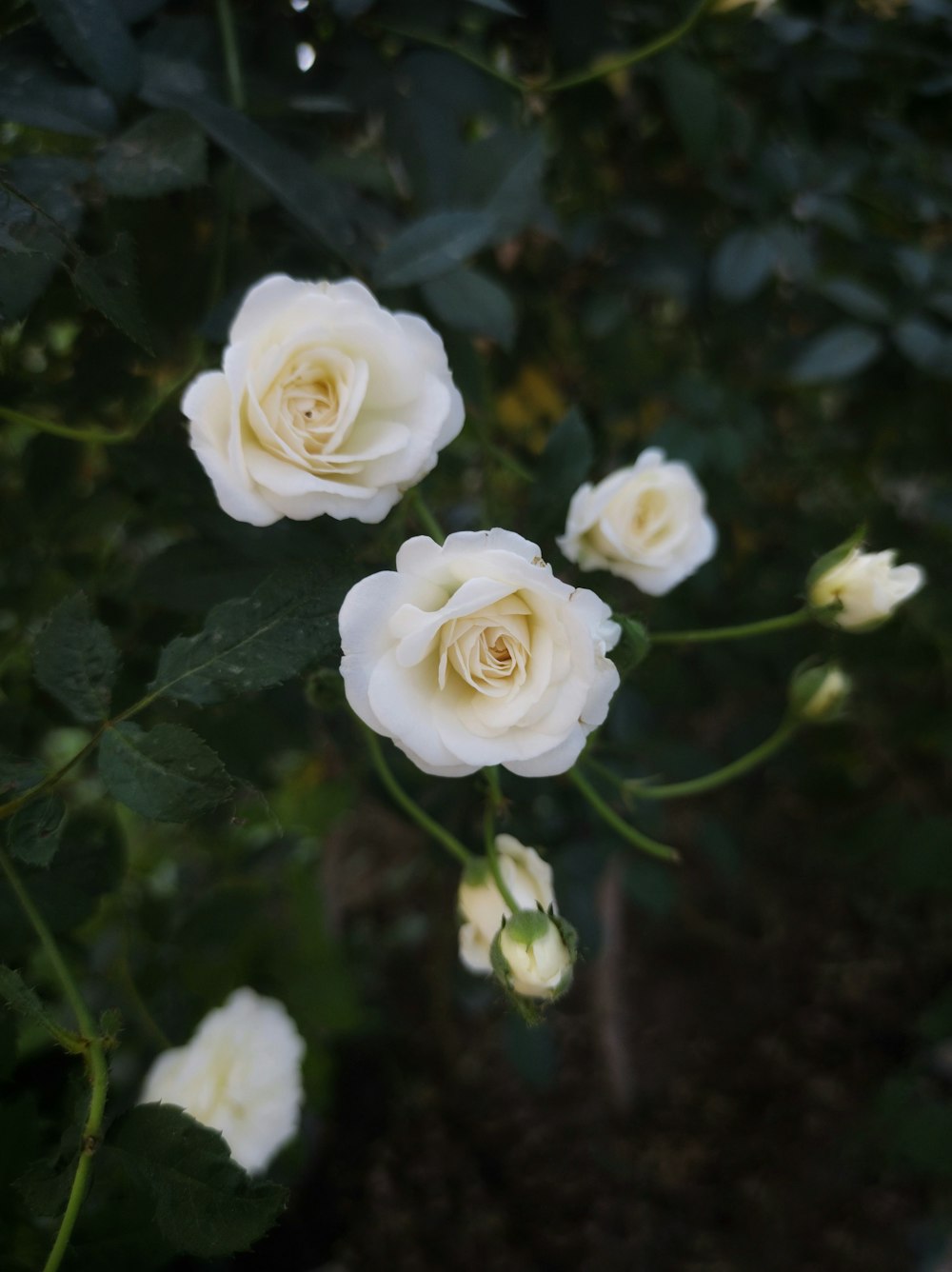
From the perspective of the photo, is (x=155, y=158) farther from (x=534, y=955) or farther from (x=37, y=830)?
(x=534, y=955)

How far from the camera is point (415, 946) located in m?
1.74

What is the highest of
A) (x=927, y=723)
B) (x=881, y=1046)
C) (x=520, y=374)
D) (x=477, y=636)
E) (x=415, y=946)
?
(x=477, y=636)

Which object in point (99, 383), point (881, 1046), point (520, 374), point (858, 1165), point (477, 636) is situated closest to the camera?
point (477, 636)

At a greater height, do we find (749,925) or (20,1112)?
(20,1112)

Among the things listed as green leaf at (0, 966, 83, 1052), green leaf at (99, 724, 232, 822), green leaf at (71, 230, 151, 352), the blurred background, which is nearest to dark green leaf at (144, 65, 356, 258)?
the blurred background

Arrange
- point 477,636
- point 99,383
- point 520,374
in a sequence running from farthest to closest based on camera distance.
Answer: point 520,374, point 99,383, point 477,636

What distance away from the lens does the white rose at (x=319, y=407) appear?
45cm

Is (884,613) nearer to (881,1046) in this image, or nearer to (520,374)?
(520,374)

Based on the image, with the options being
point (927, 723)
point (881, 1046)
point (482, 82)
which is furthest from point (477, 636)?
point (881, 1046)

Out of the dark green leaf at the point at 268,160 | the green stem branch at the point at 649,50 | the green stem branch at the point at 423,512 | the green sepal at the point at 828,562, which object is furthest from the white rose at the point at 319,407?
the green stem branch at the point at 649,50

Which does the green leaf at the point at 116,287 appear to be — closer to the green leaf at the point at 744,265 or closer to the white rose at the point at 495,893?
the white rose at the point at 495,893

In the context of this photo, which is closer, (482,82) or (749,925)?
(482,82)

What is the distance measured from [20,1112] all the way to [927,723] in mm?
1102

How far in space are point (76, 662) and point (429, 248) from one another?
0.34 metres
